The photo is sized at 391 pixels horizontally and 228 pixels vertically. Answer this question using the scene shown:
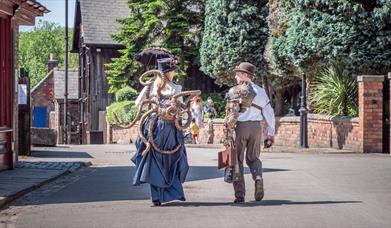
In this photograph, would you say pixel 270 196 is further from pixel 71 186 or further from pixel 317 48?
pixel 317 48

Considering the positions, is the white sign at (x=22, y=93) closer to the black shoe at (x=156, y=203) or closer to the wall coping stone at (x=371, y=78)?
the wall coping stone at (x=371, y=78)

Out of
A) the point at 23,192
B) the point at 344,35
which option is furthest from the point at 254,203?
the point at 344,35

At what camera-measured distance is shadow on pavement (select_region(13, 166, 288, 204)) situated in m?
11.6

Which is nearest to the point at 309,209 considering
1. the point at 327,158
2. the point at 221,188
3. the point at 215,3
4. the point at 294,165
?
the point at 221,188

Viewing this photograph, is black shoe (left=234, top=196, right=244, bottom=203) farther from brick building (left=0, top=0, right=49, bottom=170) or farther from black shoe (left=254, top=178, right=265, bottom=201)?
brick building (left=0, top=0, right=49, bottom=170)

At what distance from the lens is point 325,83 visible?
77.3 ft

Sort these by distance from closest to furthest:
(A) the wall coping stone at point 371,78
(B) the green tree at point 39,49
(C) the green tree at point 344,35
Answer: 1. (A) the wall coping stone at point 371,78
2. (C) the green tree at point 344,35
3. (B) the green tree at point 39,49

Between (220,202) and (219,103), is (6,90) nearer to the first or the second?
(220,202)

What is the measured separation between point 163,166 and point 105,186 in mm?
3047

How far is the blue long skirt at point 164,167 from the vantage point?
10.4 meters

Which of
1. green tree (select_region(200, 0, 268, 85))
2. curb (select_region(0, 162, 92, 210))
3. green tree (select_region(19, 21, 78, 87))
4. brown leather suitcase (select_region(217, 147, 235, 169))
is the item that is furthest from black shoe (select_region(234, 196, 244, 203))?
green tree (select_region(19, 21, 78, 87))

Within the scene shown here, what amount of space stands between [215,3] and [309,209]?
80.2ft

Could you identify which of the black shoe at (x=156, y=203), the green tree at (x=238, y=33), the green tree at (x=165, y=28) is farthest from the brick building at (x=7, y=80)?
the green tree at (x=165, y=28)

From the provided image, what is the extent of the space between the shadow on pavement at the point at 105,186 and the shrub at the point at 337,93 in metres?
7.08
